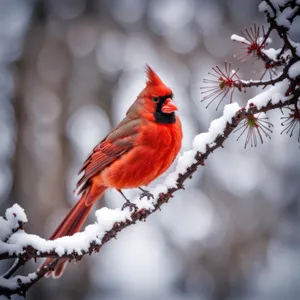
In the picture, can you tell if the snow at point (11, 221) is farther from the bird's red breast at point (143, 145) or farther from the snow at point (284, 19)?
the snow at point (284, 19)

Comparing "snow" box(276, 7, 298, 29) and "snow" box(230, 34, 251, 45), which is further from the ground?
"snow" box(230, 34, 251, 45)

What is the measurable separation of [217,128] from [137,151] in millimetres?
682

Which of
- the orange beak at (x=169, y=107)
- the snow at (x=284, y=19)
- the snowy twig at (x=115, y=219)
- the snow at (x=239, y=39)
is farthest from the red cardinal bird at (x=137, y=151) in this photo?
the snow at (x=284, y=19)

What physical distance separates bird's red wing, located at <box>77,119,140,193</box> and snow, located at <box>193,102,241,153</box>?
0.70 meters

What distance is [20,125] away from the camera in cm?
449

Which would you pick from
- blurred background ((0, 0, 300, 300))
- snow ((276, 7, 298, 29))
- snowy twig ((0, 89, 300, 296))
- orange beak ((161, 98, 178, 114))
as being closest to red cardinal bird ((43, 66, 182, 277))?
orange beak ((161, 98, 178, 114))

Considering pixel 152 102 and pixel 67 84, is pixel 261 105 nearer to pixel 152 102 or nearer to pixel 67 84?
pixel 152 102

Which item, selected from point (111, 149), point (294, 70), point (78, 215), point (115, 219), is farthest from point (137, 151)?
point (294, 70)

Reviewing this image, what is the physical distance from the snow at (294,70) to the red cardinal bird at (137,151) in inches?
28.4

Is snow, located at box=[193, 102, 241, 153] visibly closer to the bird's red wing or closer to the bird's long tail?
Answer: the bird's red wing

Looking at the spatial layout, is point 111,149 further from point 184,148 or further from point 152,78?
point 184,148

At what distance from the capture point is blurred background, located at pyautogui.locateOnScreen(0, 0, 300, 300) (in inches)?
161

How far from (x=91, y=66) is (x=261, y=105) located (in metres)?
3.55

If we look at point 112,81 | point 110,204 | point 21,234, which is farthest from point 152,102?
point 112,81
